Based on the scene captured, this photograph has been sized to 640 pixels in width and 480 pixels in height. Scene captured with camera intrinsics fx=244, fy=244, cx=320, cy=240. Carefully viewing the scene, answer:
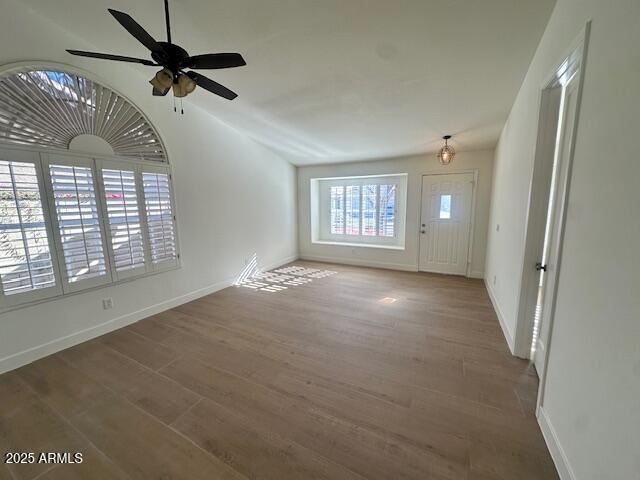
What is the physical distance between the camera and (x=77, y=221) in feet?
7.91

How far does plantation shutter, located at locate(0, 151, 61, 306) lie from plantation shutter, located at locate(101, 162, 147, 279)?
1.65 ft

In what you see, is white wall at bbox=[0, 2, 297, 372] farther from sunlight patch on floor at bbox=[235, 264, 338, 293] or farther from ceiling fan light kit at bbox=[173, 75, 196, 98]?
ceiling fan light kit at bbox=[173, 75, 196, 98]

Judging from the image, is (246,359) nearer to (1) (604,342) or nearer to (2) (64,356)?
(2) (64,356)

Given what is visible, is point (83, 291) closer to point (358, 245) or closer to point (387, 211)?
point (358, 245)

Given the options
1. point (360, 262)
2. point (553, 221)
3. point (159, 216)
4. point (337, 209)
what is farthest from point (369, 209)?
point (159, 216)

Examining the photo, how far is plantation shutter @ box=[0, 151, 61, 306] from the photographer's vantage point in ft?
6.60

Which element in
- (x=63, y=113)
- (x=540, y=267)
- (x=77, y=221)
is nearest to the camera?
(x=540, y=267)

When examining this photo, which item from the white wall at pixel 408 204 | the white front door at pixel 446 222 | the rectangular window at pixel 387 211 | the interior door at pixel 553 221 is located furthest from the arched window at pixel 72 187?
the white front door at pixel 446 222

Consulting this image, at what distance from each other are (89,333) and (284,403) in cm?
233

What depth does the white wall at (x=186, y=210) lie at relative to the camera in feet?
6.99

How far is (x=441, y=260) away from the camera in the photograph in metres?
4.86

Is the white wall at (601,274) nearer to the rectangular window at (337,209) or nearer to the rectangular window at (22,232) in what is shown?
the rectangular window at (22,232)

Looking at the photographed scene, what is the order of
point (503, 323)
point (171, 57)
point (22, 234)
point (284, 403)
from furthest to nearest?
point (503, 323), point (22, 234), point (284, 403), point (171, 57)

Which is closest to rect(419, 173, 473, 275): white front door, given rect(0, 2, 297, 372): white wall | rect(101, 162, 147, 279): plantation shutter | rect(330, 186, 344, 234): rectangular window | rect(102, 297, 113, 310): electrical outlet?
rect(330, 186, 344, 234): rectangular window
